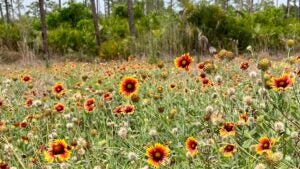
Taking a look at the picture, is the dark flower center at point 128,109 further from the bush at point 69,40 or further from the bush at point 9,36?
the bush at point 9,36

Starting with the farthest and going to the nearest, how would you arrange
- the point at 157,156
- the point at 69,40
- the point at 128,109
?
the point at 69,40
the point at 128,109
the point at 157,156

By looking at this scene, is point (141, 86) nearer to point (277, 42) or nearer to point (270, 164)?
point (270, 164)

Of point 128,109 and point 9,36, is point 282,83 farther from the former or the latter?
point 9,36

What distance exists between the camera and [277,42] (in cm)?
1420

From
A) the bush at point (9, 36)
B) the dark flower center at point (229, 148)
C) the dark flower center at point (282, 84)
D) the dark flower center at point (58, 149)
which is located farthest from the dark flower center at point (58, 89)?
the bush at point (9, 36)

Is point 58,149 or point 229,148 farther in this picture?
point 58,149

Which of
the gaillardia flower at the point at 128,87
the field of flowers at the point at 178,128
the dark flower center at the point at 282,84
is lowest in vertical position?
the field of flowers at the point at 178,128

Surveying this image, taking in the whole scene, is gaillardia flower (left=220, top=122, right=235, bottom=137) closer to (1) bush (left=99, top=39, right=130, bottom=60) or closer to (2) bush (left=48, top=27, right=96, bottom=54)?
(1) bush (left=99, top=39, right=130, bottom=60)

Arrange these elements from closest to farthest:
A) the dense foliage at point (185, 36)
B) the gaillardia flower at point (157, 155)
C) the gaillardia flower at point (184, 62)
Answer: the gaillardia flower at point (157, 155) → the gaillardia flower at point (184, 62) → the dense foliage at point (185, 36)

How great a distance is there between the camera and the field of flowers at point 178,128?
1.96 meters

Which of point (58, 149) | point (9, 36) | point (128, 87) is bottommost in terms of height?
point (9, 36)

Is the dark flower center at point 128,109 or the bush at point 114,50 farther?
the bush at point 114,50

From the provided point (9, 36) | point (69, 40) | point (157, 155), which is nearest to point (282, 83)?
point (157, 155)

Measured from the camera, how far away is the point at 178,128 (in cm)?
303
